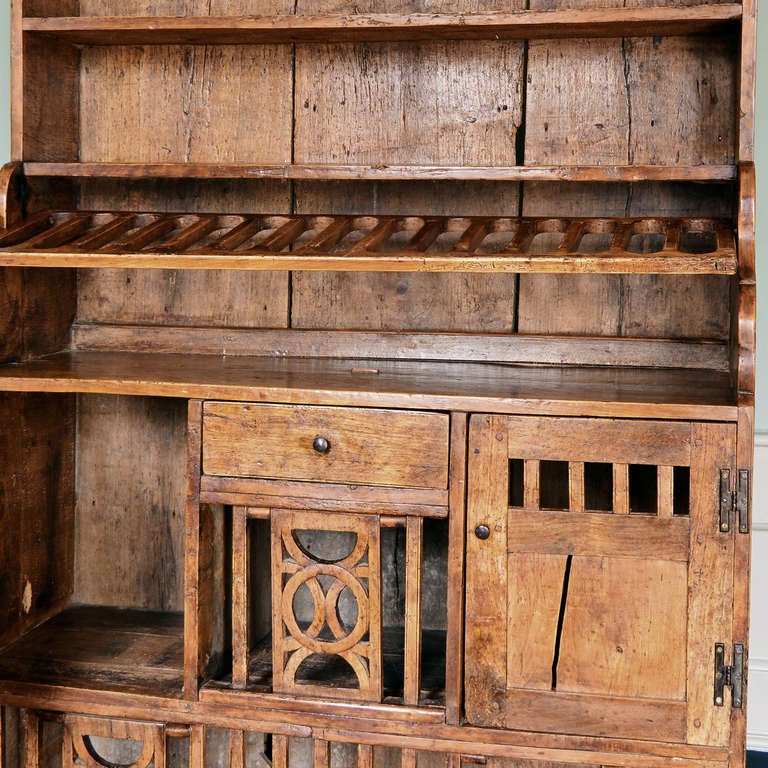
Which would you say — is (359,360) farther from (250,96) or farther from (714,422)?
(714,422)

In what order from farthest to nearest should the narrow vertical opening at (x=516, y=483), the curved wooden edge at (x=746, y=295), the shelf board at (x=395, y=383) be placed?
the narrow vertical opening at (x=516, y=483), the shelf board at (x=395, y=383), the curved wooden edge at (x=746, y=295)

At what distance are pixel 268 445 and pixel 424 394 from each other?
31 cm

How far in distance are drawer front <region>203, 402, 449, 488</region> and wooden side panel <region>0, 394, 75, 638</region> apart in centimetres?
50

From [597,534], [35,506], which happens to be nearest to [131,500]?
[35,506]

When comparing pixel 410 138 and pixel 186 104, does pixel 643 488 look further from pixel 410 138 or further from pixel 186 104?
pixel 186 104

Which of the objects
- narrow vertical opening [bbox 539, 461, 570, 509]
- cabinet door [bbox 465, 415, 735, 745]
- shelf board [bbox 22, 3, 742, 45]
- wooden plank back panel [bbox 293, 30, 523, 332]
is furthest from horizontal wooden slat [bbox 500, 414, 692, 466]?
shelf board [bbox 22, 3, 742, 45]

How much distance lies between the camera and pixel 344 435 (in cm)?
194

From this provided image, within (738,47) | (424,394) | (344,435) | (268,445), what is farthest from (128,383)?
(738,47)

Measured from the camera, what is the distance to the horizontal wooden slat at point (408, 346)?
222 cm

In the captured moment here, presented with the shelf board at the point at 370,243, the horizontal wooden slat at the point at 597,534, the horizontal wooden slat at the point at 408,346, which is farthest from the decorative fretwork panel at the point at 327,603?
the shelf board at the point at 370,243

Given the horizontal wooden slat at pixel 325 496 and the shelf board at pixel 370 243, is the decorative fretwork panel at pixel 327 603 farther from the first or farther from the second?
the shelf board at pixel 370 243

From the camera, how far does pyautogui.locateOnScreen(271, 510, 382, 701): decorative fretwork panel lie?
1941 millimetres

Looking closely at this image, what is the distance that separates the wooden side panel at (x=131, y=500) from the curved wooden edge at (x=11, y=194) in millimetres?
479

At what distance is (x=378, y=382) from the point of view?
204 centimetres
